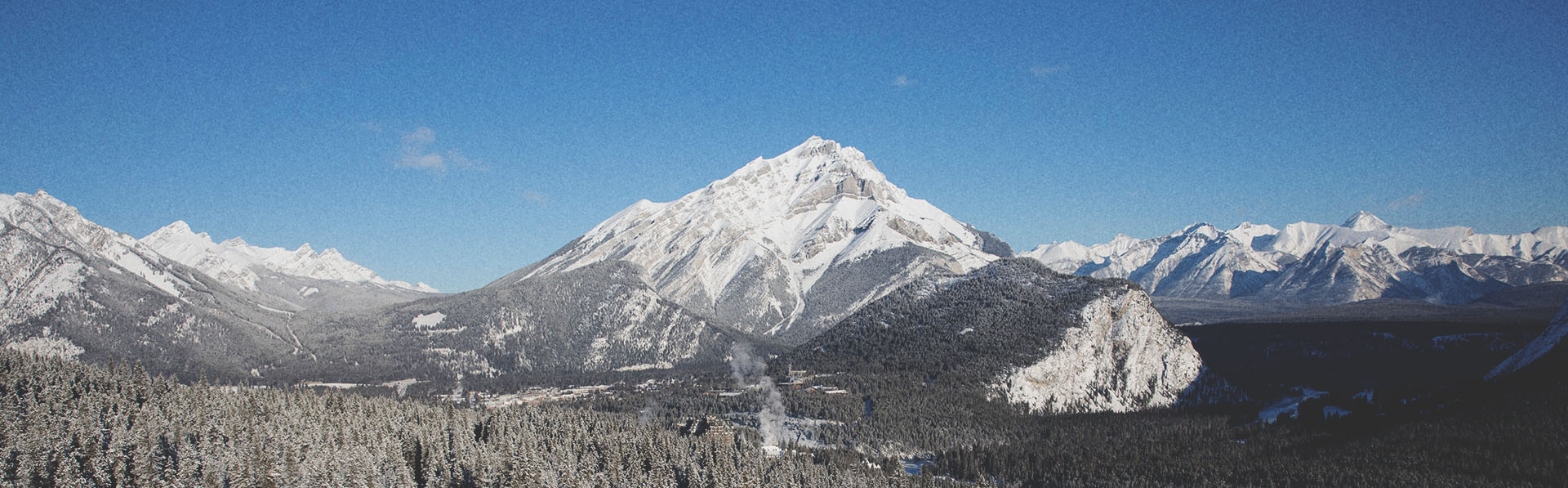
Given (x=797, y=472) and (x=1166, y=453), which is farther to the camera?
(x=1166, y=453)

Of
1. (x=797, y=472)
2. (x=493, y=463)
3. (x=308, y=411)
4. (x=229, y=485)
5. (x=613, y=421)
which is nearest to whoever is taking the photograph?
(x=229, y=485)

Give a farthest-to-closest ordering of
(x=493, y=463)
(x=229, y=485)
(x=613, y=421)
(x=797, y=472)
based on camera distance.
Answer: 1. (x=613, y=421)
2. (x=797, y=472)
3. (x=493, y=463)
4. (x=229, y=485)

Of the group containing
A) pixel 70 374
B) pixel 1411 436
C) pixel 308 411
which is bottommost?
pixel 1411 436

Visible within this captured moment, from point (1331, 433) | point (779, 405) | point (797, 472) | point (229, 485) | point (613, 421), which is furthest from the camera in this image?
point (779, 405)

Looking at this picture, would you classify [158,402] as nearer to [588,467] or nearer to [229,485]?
[229,485]

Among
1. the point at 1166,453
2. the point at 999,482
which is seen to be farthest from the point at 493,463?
the point at 1166,453

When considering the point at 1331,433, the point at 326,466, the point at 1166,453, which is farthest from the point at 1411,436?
the point at 326,466

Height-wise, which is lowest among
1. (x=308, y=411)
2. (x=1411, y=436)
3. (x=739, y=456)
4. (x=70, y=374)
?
(x=1411, y=436)

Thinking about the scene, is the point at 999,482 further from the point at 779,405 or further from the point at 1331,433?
the point at 1331,433

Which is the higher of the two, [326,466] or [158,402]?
[158,402]

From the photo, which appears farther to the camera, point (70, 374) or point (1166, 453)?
point (1166, 453)
